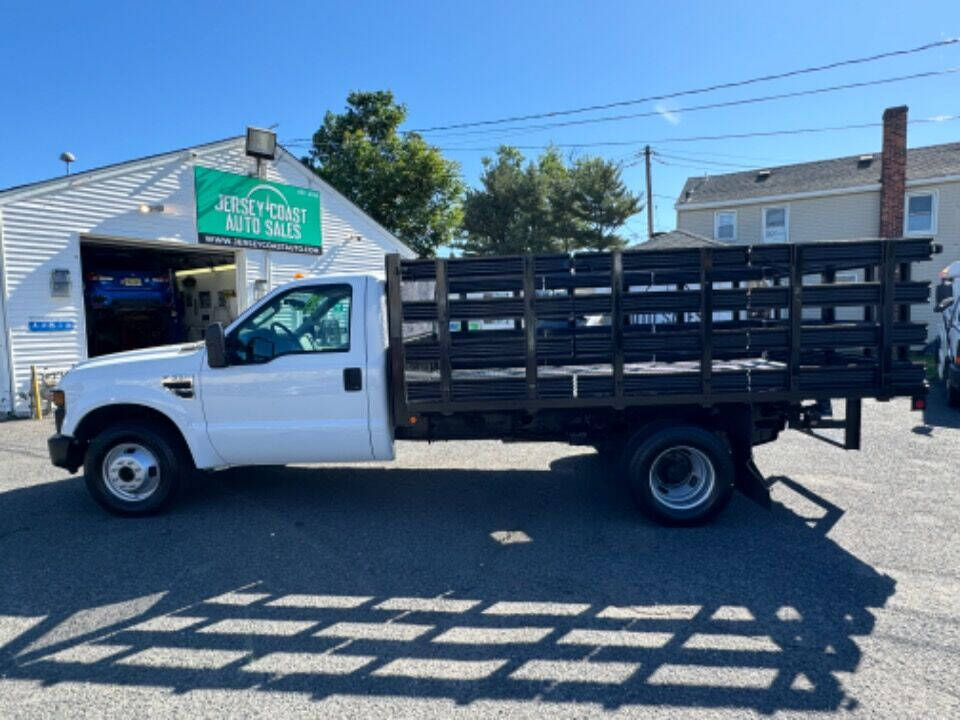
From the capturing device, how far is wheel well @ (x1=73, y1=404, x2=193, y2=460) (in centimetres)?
519

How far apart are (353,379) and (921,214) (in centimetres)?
2323

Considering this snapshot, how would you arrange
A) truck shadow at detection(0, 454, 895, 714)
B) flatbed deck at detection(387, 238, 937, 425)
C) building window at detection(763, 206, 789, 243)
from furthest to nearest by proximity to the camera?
building window at detection(763, 206, 789, 243), flatbed deck at detection(387, 238, 937, 425), truck shadow at detection(0, 454, 895, 714)

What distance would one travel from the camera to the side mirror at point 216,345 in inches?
185

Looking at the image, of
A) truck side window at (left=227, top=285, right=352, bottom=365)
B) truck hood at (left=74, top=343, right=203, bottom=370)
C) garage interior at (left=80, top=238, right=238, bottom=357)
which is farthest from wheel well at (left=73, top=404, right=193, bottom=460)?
garage interior at (left=80, top=238, right=238, bottom=357)

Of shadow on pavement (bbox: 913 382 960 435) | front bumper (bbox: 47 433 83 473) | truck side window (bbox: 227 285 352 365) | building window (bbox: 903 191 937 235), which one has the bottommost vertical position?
shadow on pavement (bbox: 913 382 960 435)

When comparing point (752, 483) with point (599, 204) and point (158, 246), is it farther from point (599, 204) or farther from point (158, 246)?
point (599, 204)

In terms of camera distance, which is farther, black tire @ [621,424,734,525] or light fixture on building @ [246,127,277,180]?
light fixture on building @ [246,127,277,180]

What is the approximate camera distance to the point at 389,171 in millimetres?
23484

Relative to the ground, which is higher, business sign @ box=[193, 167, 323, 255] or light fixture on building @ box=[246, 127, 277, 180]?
light fixture on building @ box=[246, 127, 277, 180]

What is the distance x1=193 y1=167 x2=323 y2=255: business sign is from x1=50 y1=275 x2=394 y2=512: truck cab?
8.36 meters

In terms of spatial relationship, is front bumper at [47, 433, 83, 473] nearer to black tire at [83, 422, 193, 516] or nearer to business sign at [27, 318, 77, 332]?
black tire at [83, 422, 193, 516]

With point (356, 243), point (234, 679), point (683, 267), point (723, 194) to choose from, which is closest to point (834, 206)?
point (723, 194)

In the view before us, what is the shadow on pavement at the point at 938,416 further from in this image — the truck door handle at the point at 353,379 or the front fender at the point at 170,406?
the front fender at the point at 170,406

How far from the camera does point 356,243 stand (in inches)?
638
